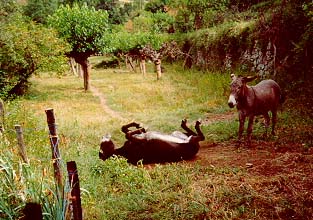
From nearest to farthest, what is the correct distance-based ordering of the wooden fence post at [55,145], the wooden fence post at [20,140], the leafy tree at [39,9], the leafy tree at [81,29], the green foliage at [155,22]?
1. the wooden fence post at [55,145]
2. the wooden fence post at [20,140]
3. the leafy tree at [81,29]
4. the leafy tree at [39,9]
5. the green foliage at [155,22]

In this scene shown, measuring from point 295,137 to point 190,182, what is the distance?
355cm

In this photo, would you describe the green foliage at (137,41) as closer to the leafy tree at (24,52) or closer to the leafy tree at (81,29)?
the leafy tree at (81,29)

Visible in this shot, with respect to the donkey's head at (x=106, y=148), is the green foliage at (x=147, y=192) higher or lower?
lower

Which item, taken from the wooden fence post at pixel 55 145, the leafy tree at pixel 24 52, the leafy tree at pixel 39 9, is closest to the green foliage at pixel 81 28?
the leafy tree at pixel 24 52

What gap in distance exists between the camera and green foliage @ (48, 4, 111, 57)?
2025cm

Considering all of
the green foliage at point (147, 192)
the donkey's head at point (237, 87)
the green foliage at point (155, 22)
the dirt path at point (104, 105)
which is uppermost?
the green foliage at point (155, 22)

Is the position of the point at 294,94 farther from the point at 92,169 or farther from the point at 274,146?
the point at 92,169

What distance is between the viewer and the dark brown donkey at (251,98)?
7852 mm

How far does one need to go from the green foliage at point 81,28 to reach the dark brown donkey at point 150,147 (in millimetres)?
14248

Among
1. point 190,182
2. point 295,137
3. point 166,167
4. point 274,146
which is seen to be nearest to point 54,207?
point 190,182

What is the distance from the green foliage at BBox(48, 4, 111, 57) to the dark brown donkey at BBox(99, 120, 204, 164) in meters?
14.2

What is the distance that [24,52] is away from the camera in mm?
17859

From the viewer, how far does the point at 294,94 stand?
12414 mm

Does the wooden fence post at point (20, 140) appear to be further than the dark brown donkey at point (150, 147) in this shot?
No
